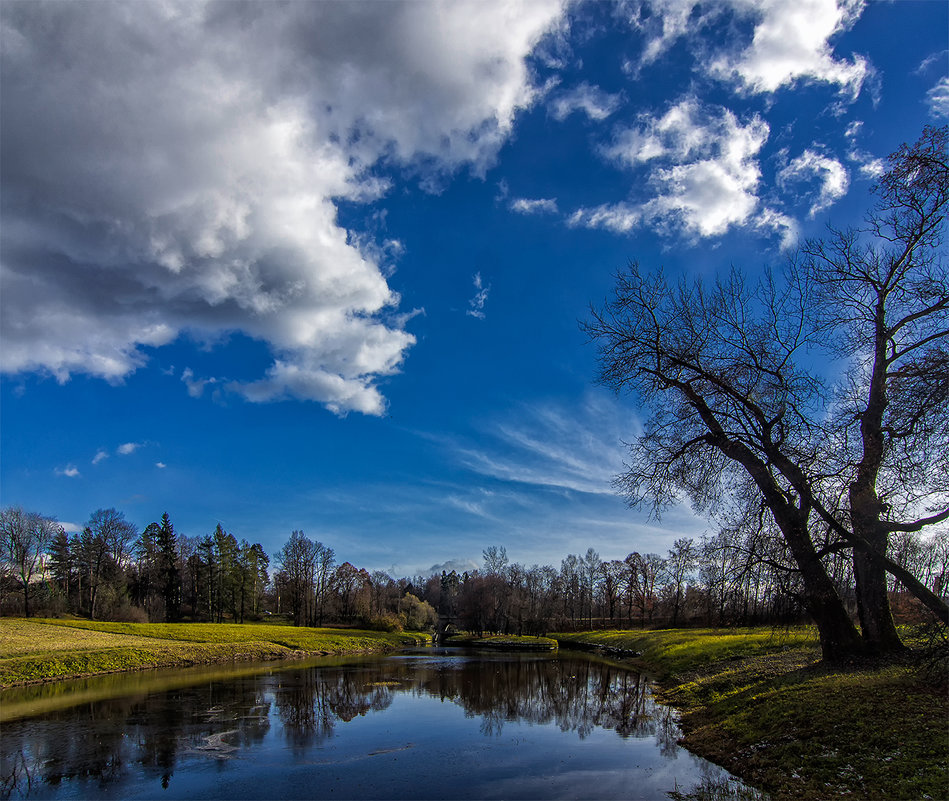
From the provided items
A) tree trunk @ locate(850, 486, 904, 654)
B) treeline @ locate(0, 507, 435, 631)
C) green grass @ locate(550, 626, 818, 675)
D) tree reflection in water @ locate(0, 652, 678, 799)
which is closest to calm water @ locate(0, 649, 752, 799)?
tree reflection in water @ locate(0, 652, 678, 799)

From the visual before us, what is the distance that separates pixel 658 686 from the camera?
2722 cm

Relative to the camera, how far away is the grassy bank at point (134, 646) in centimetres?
2870

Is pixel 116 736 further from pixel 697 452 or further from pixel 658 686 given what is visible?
pixel 658 686

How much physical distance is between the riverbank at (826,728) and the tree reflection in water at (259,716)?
1997mm

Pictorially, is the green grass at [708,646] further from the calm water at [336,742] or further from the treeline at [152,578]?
the treeline at [152,578]

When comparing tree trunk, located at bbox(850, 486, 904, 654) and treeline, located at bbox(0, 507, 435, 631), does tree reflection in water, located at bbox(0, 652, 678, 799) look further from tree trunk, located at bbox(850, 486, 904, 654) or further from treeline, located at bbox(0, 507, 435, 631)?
treeline, located at bbox(0, 507, 435, 631)

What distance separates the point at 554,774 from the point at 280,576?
8341 cm

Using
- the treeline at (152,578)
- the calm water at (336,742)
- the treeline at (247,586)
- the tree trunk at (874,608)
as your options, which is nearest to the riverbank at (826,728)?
the tree trunk at (874,608)

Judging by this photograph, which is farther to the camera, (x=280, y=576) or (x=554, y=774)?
(x=280, y=576)

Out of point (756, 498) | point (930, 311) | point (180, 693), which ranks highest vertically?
point (930, 311)

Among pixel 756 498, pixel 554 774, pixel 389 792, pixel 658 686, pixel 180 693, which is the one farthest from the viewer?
pixel 658 686

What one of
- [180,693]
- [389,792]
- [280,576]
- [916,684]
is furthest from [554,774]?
[280,576]

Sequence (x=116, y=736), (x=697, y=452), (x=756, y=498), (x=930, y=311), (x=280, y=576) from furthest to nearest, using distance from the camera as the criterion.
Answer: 1. (x=280, y=576)
2. (x=697, y=452)
3. (x=756, y=498)
4. (x=116, y=736)
5. (x=930, y=311)

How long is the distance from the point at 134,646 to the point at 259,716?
2429 cm
